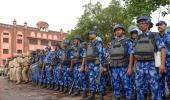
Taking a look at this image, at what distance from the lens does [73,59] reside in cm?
1073

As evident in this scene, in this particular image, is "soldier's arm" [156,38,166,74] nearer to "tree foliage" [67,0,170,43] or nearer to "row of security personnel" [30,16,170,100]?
"row of security personnel" [30,16,170,100]

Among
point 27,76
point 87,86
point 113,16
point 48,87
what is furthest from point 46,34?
point 87,86

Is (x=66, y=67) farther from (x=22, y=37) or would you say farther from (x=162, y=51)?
(x=22, y=37)

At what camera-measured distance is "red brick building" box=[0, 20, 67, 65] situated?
58656 millimetres

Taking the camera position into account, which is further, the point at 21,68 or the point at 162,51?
the point at 21,68

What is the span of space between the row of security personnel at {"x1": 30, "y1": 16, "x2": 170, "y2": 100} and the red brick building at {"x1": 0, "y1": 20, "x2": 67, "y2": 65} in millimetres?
44226

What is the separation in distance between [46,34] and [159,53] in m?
61.2

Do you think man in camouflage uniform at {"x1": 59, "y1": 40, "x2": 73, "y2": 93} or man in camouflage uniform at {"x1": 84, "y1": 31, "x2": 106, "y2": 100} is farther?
man in camouflage uniform at {"x1": 59, "y1": 40, "x2": 73, "y2": 93}

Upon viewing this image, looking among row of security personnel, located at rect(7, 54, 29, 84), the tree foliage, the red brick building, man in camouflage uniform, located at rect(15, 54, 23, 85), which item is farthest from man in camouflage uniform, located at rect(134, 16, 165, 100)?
the red brick building

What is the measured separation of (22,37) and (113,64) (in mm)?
55842

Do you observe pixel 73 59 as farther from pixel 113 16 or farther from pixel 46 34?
pixel 46 34

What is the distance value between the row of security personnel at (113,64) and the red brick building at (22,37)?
44.2 meters

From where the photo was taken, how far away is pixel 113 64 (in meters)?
7.83

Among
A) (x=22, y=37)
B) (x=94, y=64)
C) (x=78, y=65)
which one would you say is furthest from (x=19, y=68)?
(x=22, y=37)
